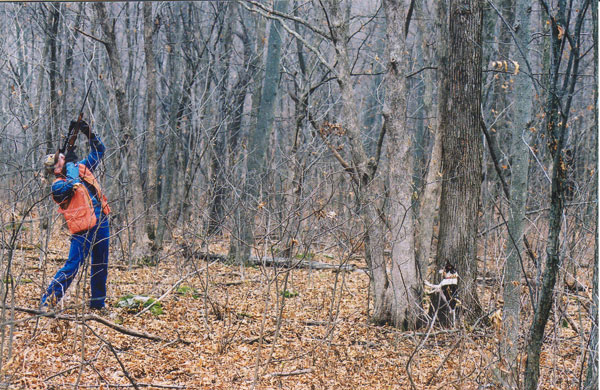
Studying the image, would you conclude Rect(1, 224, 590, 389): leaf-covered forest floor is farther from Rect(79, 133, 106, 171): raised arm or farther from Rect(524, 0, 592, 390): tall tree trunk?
Rect(79, 133, 106, 171): raised arm

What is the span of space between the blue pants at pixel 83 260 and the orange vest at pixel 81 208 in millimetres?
59

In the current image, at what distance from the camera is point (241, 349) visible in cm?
438

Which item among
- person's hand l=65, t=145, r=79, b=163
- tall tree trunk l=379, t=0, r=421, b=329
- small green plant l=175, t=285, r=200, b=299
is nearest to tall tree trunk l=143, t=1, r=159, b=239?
small green plant l=175, t=285, r=200, b=299

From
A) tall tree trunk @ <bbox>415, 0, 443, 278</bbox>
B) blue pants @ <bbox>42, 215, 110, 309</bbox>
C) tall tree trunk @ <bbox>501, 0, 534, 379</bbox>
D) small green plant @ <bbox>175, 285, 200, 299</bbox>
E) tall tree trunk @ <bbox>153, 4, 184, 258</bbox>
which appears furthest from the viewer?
tall tree trunk @ <bbox>153, 4, 184, 258</bbox>

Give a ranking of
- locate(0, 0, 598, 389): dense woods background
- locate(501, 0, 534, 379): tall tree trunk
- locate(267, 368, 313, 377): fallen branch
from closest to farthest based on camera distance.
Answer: locate(0, 0, 598, 389): dense woods background
locate(501, 0, 534, 379): tall tree trunk
locate(267, 368, 313, 377): fallen branch

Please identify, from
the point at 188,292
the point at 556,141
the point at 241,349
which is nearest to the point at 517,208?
the point at 556,141

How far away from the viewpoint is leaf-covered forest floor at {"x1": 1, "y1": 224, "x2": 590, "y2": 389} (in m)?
3.46

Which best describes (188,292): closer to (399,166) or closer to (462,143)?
(399,166)

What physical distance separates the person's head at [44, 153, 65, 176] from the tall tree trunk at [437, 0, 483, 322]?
10.5ft

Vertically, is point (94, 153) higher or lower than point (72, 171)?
higher

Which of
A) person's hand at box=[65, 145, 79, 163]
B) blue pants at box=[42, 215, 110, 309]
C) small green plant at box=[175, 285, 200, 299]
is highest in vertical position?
person's hand at box=[65, 145, 79, 163]

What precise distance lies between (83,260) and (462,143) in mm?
3302

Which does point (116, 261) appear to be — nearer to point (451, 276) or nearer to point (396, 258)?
point (396, 258)

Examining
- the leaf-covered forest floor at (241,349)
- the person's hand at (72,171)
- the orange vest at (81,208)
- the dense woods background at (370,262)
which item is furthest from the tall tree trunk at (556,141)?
the person's hand at (72,171)
